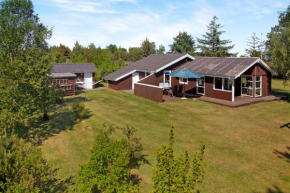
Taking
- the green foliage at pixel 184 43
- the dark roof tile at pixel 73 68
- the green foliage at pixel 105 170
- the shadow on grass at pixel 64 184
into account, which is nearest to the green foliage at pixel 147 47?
the green foliage at pixel 184 43

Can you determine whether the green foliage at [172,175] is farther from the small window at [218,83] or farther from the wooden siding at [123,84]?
the wooden siding at [123,84]

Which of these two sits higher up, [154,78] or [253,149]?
[154,78]

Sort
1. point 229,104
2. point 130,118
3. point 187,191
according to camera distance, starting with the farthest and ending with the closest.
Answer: point 229,104 < point 130,118 < point 187,191

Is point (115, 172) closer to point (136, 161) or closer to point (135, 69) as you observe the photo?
point (136, 161)

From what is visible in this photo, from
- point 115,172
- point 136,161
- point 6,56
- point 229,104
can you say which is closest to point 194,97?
point 229,104

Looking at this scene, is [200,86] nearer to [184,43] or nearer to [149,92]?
[149,92]

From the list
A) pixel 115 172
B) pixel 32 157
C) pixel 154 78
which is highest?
pixel 154 78

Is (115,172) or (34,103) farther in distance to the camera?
(34,103)
